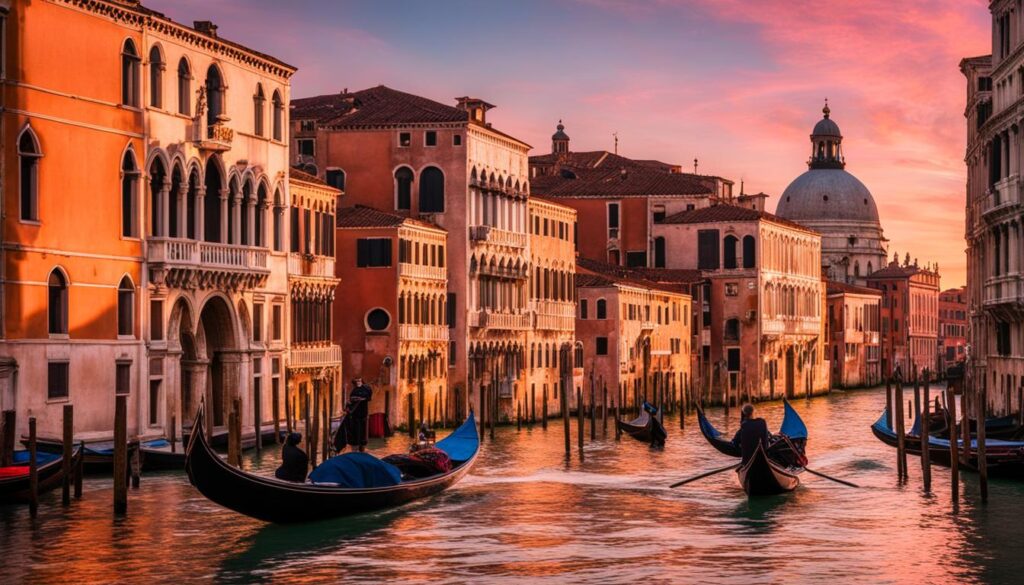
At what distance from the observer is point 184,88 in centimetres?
3006

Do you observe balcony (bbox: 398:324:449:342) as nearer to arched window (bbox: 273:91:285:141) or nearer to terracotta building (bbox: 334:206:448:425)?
terracotta building (bbox: 334:206:448:425)

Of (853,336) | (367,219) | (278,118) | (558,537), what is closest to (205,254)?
(278,118)

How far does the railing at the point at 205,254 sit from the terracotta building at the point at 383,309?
20.4 feet

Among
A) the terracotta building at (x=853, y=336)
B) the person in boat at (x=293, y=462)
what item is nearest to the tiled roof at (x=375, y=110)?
the person in boat at (x=293, y=462)

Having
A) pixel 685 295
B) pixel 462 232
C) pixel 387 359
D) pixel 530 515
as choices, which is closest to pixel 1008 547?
→ pixel 530 515

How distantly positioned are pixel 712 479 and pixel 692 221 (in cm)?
3123

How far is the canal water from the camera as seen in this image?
18.2 meters

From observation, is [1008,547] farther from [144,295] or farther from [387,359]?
[387,359]

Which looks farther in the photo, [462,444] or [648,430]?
[648,430]

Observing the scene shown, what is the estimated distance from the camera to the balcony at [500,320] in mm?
42531

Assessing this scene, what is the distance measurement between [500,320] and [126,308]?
52.7ft

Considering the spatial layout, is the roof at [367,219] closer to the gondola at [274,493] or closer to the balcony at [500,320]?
the balcony at [500,320]

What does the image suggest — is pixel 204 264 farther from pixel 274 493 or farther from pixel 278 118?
pixel 274 493

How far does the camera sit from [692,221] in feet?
192
